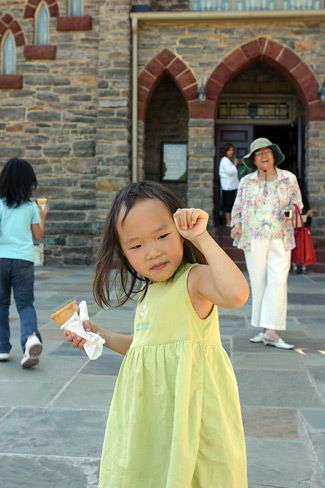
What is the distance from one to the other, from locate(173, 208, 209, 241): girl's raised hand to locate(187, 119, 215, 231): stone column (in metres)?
9.71

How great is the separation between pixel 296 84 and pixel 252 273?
7304mm

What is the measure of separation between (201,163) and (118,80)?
2.25 m

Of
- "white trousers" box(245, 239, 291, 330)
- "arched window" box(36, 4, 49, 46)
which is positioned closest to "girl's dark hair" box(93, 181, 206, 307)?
"white trousers" box(245, 239, 291, 330)

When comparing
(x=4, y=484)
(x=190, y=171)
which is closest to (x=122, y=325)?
(x=4, y=484)

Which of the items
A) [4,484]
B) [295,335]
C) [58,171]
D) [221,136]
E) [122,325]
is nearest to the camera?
[4,484]

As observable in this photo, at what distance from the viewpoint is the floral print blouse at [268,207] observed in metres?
4.81

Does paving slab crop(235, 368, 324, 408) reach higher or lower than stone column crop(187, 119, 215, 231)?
lower

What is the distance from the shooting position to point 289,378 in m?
3.82

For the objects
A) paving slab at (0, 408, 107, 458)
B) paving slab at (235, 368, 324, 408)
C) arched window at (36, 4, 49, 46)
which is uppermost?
arched window at (36, 4, 49, 46)

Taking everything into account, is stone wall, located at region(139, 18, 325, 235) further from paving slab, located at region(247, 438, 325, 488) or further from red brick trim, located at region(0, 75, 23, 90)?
paving slab, located at region(247, 438, 325, 488)

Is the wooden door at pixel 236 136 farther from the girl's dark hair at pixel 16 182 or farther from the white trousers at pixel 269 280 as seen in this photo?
the girl's dark hair at pixel 16 182

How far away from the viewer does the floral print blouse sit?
15.8 ft

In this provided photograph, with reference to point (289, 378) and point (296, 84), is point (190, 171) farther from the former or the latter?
point (289, 378)

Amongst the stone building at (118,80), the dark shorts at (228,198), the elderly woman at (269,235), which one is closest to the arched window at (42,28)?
the stone building at (118,80)
